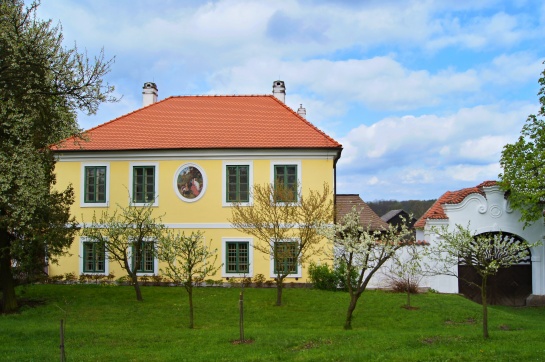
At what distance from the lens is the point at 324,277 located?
22.5 meters

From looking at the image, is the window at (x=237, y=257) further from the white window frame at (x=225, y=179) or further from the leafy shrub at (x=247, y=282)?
the white window frame at (x=225, y=179)

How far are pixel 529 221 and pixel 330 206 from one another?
8327 millimetres

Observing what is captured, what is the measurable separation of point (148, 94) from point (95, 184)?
21.5 feet

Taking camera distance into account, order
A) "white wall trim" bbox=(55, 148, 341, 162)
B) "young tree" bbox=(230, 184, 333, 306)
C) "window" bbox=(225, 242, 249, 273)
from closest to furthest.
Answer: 1. "young tree" bbox=(230, 184, 333, 306)
2. "window" bbox=(225, 242, 249, 273)
3. "white wall trim" bbox=(55, 148, 341, 162)

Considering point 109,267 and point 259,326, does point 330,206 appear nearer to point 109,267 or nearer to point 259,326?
point 259,326

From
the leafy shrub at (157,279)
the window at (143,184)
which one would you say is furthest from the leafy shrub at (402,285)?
the window at (143,184)

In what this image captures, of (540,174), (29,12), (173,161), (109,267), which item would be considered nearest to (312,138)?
(173,161)

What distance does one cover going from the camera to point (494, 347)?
12.1 meters

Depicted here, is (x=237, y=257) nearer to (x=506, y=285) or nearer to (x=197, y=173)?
(x=197, y=173)

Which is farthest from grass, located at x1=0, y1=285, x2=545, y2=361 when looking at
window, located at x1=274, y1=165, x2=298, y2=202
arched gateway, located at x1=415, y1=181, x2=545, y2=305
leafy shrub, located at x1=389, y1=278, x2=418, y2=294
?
window, located at x1=274, y1=165, x2=298, y2=202

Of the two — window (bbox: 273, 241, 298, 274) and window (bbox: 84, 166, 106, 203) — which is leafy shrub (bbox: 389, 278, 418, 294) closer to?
window (bbox: 273, 241, 298, 274)

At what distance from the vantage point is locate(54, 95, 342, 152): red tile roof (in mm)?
24344

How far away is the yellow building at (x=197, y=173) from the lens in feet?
78.4

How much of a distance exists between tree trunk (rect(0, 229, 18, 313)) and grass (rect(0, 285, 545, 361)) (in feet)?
2.68
